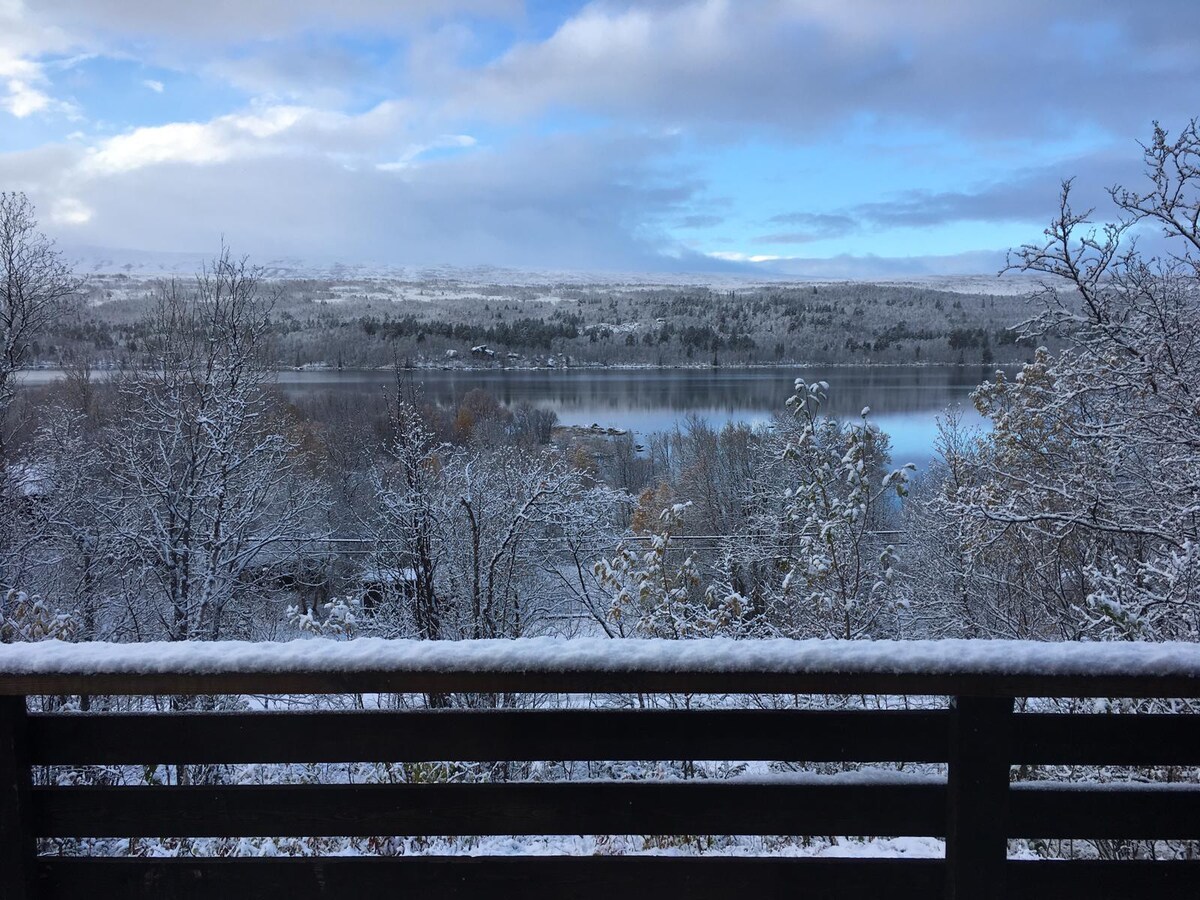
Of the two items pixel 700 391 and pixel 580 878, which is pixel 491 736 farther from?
pixel 700 391

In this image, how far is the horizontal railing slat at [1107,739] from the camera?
2.15 metres

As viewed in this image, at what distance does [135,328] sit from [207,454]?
1225 cm

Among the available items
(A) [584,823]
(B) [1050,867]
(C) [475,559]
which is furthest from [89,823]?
(C) [475,559]

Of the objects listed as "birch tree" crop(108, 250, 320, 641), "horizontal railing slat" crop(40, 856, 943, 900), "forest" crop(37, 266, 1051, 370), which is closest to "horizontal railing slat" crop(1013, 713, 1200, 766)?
"horizontal railing slat" crop(40, 856, 943, 900)

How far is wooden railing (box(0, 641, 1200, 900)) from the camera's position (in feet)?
6.95

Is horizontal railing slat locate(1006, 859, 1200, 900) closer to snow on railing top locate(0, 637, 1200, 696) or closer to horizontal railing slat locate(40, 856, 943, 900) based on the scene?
horizontal railing slat locate(40, 856, 943, 900)

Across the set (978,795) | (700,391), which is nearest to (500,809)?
(978,795)

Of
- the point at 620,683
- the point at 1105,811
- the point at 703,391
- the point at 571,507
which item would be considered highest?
the point at 703,391

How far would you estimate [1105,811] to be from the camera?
2.20 meters

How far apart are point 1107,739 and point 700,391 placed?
7440cm

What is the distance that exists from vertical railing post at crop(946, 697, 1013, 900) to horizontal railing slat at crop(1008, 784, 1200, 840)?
0.30ft

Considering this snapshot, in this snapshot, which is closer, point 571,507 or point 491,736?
point 491,736

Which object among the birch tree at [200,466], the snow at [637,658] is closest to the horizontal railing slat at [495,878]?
the snow at [637,658]

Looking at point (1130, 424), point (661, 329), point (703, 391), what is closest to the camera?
point (1130, 424)
